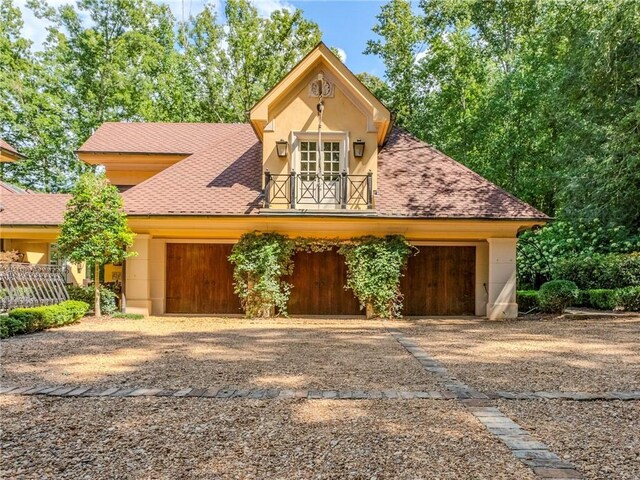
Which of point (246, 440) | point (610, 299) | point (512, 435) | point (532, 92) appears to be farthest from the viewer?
point (532, 92)

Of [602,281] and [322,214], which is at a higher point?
[322,214]

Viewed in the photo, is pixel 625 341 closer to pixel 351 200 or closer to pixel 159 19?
pixel 351 200

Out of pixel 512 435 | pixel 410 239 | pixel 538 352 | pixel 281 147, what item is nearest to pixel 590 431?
pixel 512 435

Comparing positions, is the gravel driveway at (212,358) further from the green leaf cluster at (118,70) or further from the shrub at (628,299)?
the green leaf cluster at (118,70)

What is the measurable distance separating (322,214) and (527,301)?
289 inches

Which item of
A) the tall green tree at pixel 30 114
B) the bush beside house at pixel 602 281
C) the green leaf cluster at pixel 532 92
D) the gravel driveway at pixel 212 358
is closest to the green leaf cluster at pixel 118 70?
the tall green tree at pixel 30 114

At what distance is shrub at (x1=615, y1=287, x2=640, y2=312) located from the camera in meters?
12.1

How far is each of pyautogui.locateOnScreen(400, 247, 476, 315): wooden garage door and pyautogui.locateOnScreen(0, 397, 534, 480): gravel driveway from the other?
29.0 feet

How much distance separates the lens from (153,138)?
57.7ft

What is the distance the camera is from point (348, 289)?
1313 cm

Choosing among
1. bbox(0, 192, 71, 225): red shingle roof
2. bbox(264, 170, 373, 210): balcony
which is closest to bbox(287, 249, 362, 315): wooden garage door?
bbox(264, 170, 373, 210): balcony

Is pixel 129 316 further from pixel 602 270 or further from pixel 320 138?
pixel 602 270

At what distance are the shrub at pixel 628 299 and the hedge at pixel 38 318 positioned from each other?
1442 centimetres

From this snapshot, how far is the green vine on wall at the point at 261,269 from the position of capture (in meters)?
12.1
